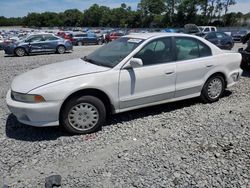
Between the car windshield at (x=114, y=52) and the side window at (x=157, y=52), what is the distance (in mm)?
183

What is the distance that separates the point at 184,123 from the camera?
14.8 feet

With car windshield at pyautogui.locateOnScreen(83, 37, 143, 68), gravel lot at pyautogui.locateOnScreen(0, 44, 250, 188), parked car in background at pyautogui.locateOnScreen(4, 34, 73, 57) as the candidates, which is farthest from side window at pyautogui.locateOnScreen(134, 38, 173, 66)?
parked car in background at pyautogui.locateOnScreen(4, 34, 73, 57)

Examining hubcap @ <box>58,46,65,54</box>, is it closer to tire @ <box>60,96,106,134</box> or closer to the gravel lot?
the gravel lot

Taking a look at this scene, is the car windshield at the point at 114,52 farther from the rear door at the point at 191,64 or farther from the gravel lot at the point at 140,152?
the gravel lot at the point at 140,152

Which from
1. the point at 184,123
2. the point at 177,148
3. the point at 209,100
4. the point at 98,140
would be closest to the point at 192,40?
the point at 209,100

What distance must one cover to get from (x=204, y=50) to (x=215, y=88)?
0.86m

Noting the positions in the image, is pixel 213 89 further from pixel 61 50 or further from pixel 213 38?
pixel 61 50

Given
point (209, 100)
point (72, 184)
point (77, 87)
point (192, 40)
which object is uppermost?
point (192, 40)

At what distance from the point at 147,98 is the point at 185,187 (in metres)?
1.92

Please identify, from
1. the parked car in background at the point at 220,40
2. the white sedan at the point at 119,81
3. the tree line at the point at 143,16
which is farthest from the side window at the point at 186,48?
the tree line at the point at 143,16

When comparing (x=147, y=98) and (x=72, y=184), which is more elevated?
(x=147, y=98)

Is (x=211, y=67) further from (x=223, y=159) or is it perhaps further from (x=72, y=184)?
(x=72, y=184)

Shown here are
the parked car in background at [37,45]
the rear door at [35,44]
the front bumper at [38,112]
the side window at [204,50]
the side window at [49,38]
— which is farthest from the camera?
the side window at [49,38]

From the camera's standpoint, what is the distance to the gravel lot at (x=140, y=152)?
3016 millimetres
